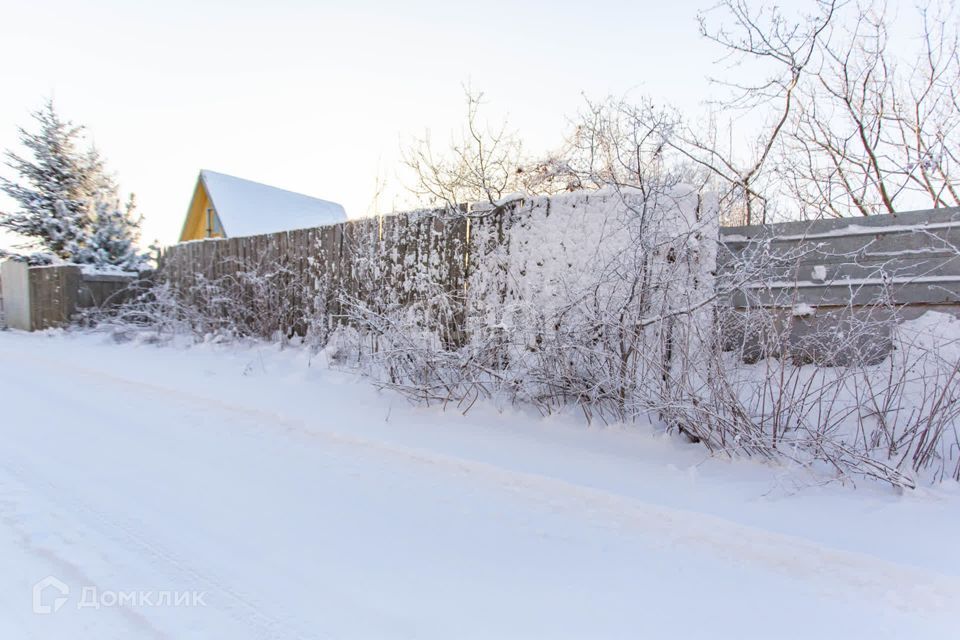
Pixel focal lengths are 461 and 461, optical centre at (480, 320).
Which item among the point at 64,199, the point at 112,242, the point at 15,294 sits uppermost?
the point at 64,199

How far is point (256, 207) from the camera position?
55.6 ft

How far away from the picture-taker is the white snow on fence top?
1566 centimetres

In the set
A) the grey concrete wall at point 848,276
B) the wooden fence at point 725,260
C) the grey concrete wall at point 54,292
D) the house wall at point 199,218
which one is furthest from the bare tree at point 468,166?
the house wall at point 199,218

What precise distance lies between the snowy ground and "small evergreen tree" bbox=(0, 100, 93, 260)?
11.6 m

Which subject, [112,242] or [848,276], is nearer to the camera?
[848,276]

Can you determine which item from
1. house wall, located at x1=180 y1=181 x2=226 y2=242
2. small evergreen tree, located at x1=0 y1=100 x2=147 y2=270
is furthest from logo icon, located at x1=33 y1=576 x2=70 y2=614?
house wall, located at x1=180 y1=181 x2=226 y2=242

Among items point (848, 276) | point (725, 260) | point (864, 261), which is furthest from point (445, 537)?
point (864, 261)

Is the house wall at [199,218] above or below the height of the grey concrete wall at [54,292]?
above

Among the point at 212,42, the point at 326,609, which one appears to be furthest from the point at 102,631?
the point at 212,42

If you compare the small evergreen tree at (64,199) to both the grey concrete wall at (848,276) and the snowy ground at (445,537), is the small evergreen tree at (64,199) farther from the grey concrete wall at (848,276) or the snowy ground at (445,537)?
the grey concrete wall at (848,276)

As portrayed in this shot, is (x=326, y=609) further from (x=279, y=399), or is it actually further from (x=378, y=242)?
(x=378, y=242)

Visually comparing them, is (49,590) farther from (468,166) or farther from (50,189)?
(50,189)

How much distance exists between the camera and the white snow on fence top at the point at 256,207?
51.4 ft

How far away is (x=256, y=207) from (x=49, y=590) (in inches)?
686
